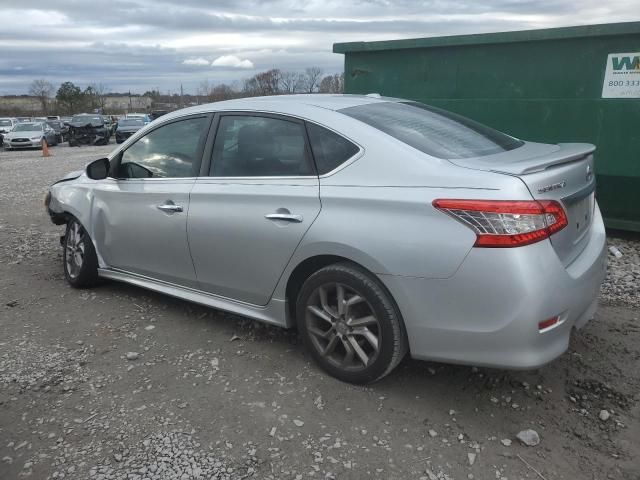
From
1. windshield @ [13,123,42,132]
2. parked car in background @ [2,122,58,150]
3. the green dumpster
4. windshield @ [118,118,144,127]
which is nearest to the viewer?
the green dumpster

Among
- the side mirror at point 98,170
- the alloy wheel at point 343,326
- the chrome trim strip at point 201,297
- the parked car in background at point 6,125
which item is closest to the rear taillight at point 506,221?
the alloy wheel at point 343,326

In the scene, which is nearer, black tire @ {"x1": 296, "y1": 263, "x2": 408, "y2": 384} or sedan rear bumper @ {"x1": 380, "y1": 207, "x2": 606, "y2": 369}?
sedan rear bumper @ {"x1": 380, "y1": 207, "x2": 606, "y2": 369}

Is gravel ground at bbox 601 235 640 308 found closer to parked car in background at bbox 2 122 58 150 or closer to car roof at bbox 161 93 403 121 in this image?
car roof at bbox 161 93 403 121

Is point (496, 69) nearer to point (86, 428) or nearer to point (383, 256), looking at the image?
point (383, 256)

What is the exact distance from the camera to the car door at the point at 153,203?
383cm

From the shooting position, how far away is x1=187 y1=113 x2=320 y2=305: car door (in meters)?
3.19

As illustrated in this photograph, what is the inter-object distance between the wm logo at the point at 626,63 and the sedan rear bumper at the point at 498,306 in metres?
3.42

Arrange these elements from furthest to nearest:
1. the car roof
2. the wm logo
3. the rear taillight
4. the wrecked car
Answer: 1. the wrecked car
2. the wm logo
3. the car roof
4. the rear taillight

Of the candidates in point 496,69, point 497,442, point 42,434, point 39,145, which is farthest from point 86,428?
point 39,145

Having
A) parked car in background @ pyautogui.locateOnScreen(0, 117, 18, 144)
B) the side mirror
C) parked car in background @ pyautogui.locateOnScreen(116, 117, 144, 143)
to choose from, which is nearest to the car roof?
the side mirror

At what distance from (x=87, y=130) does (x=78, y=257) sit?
25744 mm

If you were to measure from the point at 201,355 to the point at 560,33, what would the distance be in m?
4.68

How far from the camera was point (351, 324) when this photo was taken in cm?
305

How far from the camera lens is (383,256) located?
279 centimetres
